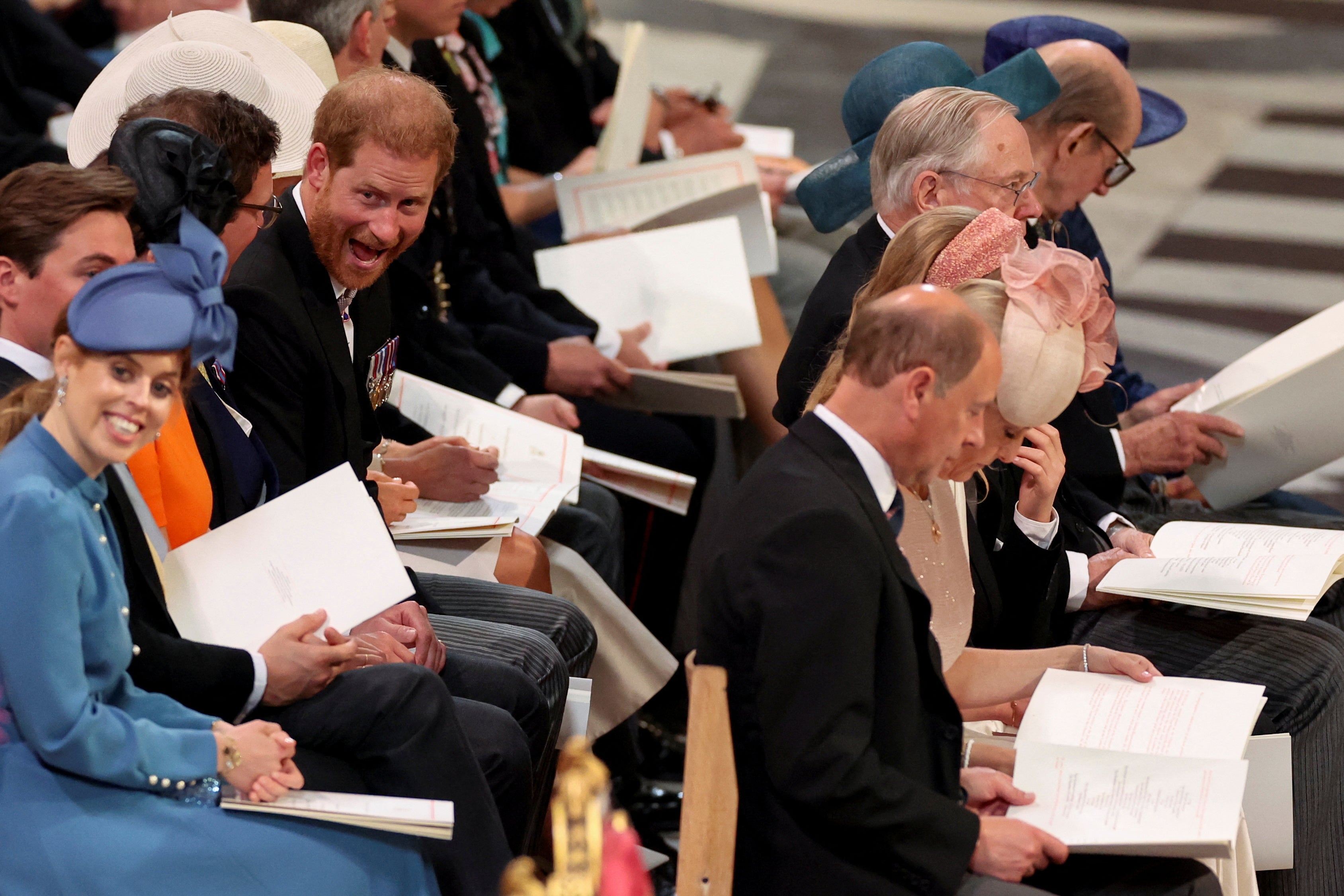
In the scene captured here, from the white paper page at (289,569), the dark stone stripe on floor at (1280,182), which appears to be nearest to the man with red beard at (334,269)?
the white paper page at (289,569)

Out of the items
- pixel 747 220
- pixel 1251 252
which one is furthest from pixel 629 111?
pixel 1251 252

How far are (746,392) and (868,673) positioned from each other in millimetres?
2686

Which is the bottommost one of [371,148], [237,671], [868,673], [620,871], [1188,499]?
[1188,499]

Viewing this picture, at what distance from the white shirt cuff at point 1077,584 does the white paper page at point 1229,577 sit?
86 millimetres

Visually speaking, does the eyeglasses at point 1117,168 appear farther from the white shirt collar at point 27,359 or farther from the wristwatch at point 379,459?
the white shirt collar at point 27,359

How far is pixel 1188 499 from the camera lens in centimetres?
362

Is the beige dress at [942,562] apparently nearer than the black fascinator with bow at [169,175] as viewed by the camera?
No

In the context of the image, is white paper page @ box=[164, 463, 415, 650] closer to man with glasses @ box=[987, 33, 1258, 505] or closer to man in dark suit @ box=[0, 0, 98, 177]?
man with glasses @ box=[987, 33, 1258, 505]

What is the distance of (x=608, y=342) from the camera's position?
3963 millimetres

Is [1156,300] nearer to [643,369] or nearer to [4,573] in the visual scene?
[643,369]

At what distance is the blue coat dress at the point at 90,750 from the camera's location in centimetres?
156

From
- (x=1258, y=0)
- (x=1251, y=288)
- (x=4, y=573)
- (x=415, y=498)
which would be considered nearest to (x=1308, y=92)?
(x=1258, y=0)

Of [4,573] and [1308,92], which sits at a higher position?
[1308,92]

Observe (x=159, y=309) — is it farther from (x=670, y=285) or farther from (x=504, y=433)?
(x=670, y=285)
